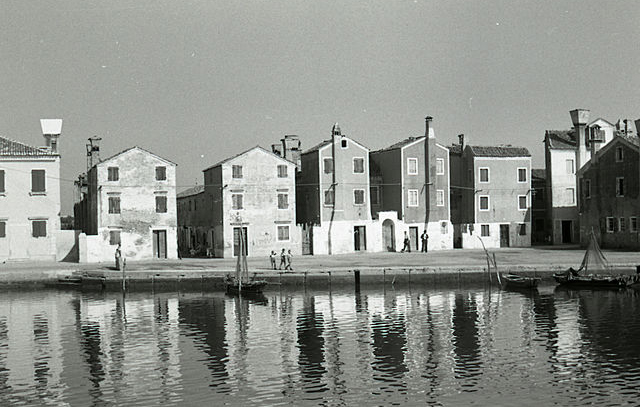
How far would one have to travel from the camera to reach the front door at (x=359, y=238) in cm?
6506

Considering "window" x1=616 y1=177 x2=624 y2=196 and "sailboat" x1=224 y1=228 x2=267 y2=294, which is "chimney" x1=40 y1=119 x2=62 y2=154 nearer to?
"sailboat" x1=224 y1=228 x2=267 y2=294

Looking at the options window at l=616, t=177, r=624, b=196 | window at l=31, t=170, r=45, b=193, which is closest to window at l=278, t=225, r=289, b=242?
window at l=31, t=170, r=45, b=193

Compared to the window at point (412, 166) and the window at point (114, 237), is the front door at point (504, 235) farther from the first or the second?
the window at point (114, 237)

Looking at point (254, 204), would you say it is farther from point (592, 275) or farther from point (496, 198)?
point (592, 275)

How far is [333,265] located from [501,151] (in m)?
25.3

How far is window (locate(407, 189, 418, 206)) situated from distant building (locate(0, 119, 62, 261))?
27284 millimetres

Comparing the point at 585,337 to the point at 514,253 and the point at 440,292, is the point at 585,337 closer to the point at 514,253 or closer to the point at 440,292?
the point at 440,292

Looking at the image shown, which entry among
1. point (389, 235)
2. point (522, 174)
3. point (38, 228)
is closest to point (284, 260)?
point (389, 235)

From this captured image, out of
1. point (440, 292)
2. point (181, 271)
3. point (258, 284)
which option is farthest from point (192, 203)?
point (440, 292)

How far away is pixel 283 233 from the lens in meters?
62.6

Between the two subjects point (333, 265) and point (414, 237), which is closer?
point (333, 265)

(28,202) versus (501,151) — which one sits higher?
(501,151)

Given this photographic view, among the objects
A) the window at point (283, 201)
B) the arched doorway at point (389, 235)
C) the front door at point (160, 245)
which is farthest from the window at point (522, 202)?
the front door at point (160, 245)

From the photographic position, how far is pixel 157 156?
2341 inches
